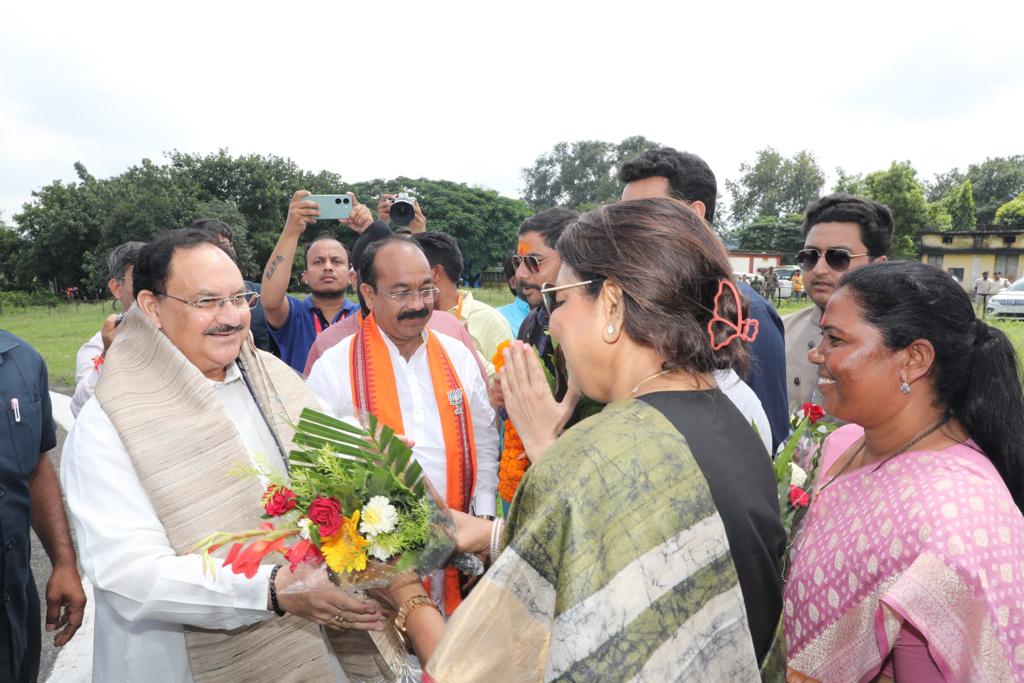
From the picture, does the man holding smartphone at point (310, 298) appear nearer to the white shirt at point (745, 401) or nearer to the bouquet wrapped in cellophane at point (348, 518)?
the bouquet wrapped in cellophane at point (348, 518)

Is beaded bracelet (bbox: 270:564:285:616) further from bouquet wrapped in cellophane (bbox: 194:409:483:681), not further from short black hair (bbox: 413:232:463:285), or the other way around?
short black hair (bbox: 413:232:463:285)

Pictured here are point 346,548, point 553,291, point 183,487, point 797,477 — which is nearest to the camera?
point 553,291

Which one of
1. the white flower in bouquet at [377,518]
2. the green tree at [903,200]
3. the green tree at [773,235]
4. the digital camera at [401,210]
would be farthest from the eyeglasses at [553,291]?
the green tree at [773,235]

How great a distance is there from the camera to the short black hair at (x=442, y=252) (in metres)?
5.45

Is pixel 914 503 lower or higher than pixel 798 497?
higher

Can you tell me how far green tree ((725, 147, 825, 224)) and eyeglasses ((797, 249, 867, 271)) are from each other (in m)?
72.4

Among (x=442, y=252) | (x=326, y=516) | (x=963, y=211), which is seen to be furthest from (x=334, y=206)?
(x=963, y=211)

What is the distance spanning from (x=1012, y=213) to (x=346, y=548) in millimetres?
59925

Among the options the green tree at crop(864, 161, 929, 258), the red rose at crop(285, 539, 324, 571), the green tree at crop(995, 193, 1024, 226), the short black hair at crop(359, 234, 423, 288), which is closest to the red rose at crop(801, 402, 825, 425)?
the red rose at crop(285, 539, 324, 571)

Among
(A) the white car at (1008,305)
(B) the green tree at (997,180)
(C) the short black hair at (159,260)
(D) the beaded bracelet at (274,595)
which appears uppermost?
(B) the green tree at (997,180)

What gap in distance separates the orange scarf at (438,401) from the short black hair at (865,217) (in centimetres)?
237

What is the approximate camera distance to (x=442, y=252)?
5.53 m

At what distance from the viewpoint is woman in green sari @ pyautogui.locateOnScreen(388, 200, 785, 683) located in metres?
1.24

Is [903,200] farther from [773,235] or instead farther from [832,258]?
Answer: [832,258]
